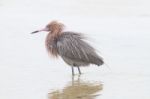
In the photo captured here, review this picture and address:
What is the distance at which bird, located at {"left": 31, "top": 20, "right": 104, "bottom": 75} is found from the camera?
10.3 metres

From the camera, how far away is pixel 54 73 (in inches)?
406

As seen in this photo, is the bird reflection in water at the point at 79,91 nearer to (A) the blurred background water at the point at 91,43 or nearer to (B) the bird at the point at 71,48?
(A) the blurred background water at the point at 91,43

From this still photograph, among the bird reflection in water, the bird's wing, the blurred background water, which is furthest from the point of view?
the bird's wing

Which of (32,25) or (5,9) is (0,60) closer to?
(32,25)

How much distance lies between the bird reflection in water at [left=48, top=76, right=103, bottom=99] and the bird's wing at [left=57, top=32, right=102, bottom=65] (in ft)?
1.74

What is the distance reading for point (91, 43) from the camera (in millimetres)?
11070

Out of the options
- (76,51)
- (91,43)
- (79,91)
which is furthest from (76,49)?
(79,91)

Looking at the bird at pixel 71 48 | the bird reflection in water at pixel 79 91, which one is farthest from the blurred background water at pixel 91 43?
the bird at pixel 71 48

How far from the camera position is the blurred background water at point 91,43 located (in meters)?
9.13

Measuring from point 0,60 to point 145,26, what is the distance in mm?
4407

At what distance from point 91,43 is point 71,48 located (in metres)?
0.78

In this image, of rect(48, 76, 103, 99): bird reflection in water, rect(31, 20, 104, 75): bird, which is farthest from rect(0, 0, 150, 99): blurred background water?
rect(31, 20, 104, 75): bird

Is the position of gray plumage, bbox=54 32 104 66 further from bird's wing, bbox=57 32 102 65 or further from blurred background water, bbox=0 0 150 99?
blurred background water, bbox=0 0 150 99

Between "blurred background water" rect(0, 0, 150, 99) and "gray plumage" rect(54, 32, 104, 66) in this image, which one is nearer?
"blurred background water" rect(0, 0, 150, 99)
